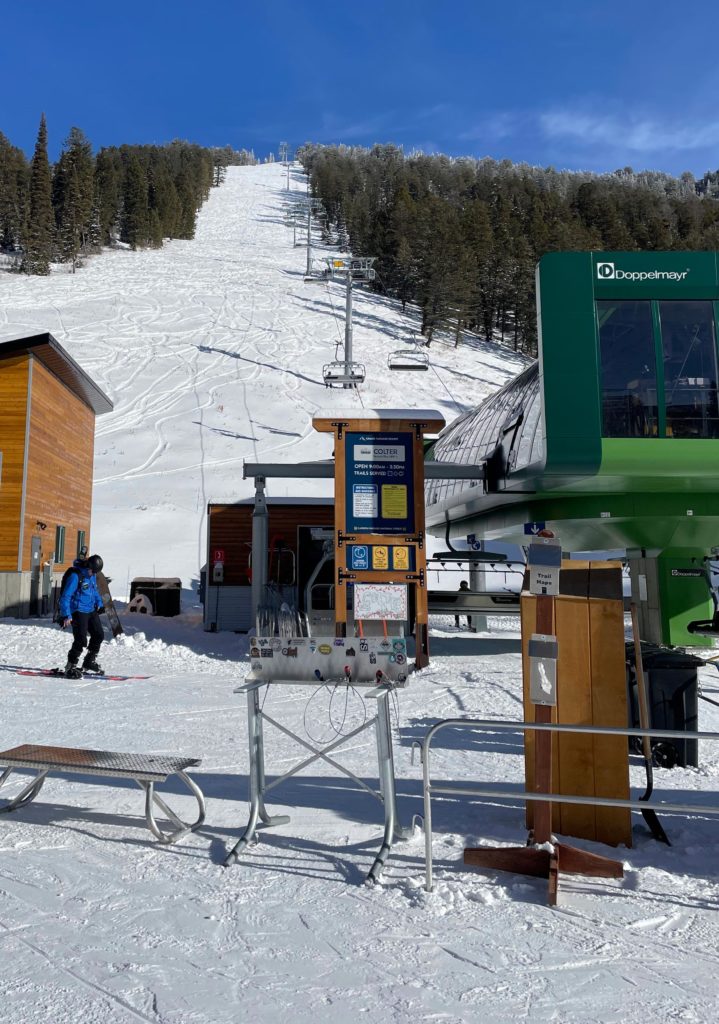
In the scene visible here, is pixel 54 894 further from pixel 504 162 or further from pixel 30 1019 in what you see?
pixel 504 162

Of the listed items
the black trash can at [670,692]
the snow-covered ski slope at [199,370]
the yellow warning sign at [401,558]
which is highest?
the snow-covered ski slope at [199,370]

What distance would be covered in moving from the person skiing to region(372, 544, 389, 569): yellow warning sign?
4.06 m

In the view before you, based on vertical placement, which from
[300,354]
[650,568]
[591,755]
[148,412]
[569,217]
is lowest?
[591,755]

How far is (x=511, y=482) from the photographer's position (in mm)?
13602

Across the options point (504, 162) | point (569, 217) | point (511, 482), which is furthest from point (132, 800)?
point (504, 162)

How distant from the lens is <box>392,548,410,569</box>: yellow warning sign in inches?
485

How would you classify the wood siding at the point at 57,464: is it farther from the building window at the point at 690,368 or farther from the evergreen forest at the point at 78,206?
the evergreen forest at the point at 78,206

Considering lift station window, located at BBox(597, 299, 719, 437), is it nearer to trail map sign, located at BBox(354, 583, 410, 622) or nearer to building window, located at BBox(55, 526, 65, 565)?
trail map sign, located at BBox(354, 583, 410, 622)

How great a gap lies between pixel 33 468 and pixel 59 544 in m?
3.26

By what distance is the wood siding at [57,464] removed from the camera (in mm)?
19359

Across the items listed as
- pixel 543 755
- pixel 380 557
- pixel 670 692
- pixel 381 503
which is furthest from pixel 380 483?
pixel 543 755

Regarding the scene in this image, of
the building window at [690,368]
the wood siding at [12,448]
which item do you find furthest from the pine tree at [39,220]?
the building window at [690,368]

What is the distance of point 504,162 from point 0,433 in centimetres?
15741

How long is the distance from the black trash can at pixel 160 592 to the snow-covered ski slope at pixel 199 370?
5306 mm
